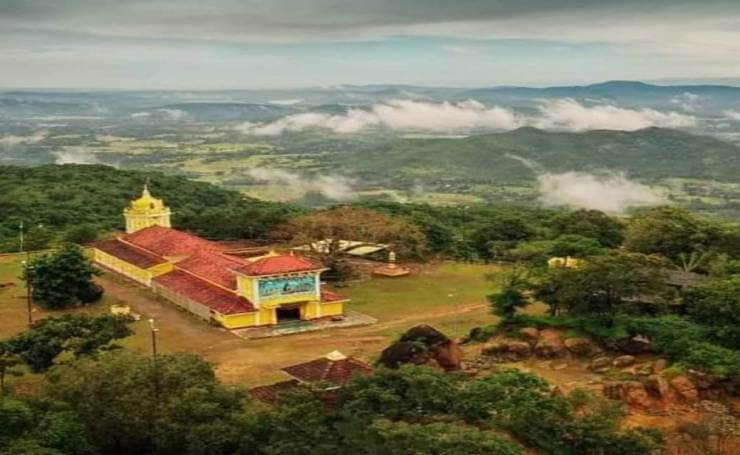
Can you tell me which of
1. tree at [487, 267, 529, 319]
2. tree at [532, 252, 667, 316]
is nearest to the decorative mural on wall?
tree at [487, 267, 529, 319]

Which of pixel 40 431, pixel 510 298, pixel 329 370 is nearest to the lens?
pixel 40 431

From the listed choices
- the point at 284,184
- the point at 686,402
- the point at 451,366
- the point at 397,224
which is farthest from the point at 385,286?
the point at 284,184

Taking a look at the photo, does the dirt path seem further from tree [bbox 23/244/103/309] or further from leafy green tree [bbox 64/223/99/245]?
leafy green tree [bbox 64/223/99/245]

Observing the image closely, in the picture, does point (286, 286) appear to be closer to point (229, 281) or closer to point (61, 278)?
point (229, 281)

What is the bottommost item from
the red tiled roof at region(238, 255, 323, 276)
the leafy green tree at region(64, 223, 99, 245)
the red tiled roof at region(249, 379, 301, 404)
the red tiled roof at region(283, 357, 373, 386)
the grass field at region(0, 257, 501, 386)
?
the grass field at region(0, 257, 501, 386)

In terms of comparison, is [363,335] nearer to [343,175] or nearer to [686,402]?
[686,402]

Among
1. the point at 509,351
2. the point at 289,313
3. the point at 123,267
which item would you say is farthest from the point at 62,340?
the point at 123,267
